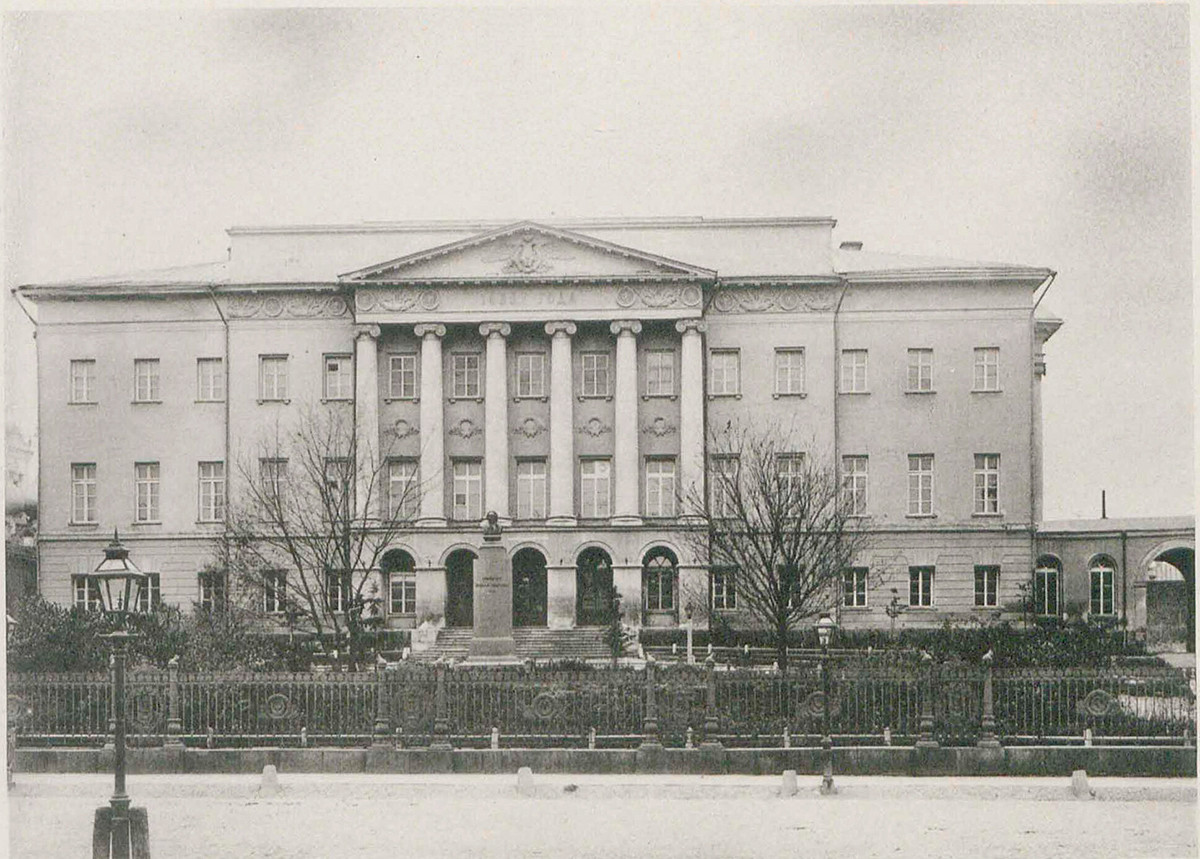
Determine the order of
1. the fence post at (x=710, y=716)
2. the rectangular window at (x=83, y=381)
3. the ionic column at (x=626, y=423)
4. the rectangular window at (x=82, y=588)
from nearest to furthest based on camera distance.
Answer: the fence post at (x=710, y=716)
the rectangular window at (x=82, y=588)
the rectangular window at (x=83, y=381)
the ionic column at (x=626, y=423)

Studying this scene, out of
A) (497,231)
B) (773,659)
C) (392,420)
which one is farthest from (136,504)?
(773,659)

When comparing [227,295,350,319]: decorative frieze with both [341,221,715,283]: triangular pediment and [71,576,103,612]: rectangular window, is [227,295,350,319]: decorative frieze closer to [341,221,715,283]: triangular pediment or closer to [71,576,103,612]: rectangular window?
[341,221,715,283]: triangular pediment

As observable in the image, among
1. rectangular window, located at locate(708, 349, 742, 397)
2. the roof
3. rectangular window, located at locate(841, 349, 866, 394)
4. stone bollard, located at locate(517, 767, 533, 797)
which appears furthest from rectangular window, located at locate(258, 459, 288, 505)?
the roof

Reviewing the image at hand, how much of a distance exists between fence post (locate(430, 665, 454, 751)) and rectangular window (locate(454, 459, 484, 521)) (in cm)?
2716

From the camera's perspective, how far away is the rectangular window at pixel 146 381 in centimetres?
4784

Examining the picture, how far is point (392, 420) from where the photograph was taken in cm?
4934

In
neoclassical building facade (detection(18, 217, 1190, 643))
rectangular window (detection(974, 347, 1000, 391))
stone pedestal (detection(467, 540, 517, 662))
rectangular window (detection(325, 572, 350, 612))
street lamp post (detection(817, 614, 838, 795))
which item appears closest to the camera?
street lamp post (detection(817, 614, 838, 795))

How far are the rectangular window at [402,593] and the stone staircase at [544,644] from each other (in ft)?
6.36

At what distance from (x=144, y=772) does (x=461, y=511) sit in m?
28.0

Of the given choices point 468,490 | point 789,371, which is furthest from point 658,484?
point 468,490

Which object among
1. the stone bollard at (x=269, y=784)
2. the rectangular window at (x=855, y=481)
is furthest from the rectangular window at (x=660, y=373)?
the stone bollard at (x=269, y=784)

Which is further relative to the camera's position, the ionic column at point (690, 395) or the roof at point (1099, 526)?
the ionic column at point (690, 395)

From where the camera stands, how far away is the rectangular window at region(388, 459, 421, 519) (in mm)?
48094

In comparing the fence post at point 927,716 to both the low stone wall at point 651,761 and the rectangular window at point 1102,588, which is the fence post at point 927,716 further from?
the rectangular window at point 1102,588
